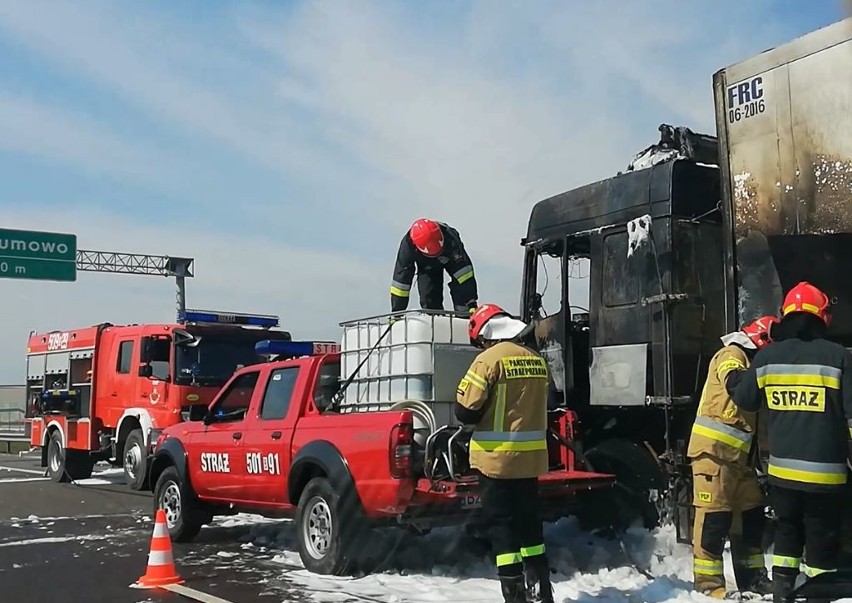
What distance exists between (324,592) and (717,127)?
4367 millimetres

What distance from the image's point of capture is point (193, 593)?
6.86 metres

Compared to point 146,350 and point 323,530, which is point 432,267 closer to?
point 323,530

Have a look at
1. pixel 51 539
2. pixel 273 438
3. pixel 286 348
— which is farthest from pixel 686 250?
pixel 51 539

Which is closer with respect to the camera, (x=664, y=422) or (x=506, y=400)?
(x=506, y=400)

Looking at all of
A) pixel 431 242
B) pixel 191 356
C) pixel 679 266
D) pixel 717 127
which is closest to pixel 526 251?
pixel 431 242

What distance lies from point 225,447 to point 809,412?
17.5 ft

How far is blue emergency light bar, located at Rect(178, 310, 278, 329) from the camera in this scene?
15109 millimetres

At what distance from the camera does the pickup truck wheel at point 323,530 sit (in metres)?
7.08

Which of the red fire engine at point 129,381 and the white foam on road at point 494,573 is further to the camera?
the red fire engine at point 129,381

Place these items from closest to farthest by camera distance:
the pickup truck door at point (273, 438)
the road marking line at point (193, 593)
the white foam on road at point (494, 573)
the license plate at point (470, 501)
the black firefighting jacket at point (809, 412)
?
the black firefighting jacket at point (809, 412), the white foam on road at point (494, 573), the road marking line at point (193, 593), the license plate at point (470, 501), the pickup truck door at point (273, 438)

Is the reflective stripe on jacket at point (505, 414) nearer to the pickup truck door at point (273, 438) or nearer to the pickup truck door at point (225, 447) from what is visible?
the pickup truck door at point (273, 438)

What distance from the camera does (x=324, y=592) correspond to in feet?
22.1

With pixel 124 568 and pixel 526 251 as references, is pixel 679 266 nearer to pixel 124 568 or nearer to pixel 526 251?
pixel 526 251

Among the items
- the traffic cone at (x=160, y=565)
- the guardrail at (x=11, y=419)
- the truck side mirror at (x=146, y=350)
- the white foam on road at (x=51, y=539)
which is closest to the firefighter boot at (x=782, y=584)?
the traffic cone at (x=160, y=565)
